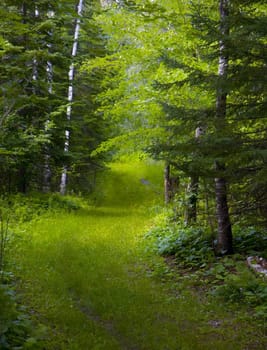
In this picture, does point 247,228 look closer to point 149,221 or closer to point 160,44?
point 160,44

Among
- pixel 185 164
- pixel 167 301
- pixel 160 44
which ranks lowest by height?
pixel 167 301

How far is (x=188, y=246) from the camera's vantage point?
33.3 ft

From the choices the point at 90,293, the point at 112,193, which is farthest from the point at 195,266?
the point at 112,193

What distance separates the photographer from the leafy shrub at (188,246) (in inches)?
364

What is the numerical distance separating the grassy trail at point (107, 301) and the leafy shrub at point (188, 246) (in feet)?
1.64

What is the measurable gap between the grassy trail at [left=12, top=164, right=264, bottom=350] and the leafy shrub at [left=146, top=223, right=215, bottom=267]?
50 cm

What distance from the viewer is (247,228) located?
1017cm

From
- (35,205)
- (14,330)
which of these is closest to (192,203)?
(35,205)

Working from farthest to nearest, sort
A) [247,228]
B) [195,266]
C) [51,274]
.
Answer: [247,228] → [195,266] → [51,274]

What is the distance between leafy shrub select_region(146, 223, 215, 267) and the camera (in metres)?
9.24

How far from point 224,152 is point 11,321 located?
4271mm

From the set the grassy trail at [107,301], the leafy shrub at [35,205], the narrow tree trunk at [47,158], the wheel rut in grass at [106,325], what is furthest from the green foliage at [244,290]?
the narrow tree trunk at [47,158]

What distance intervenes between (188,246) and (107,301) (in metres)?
3.90

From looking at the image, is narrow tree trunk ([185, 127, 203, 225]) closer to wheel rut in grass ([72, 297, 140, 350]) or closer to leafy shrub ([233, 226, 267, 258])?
leafy shrub ([233, 226, 267, 258])
